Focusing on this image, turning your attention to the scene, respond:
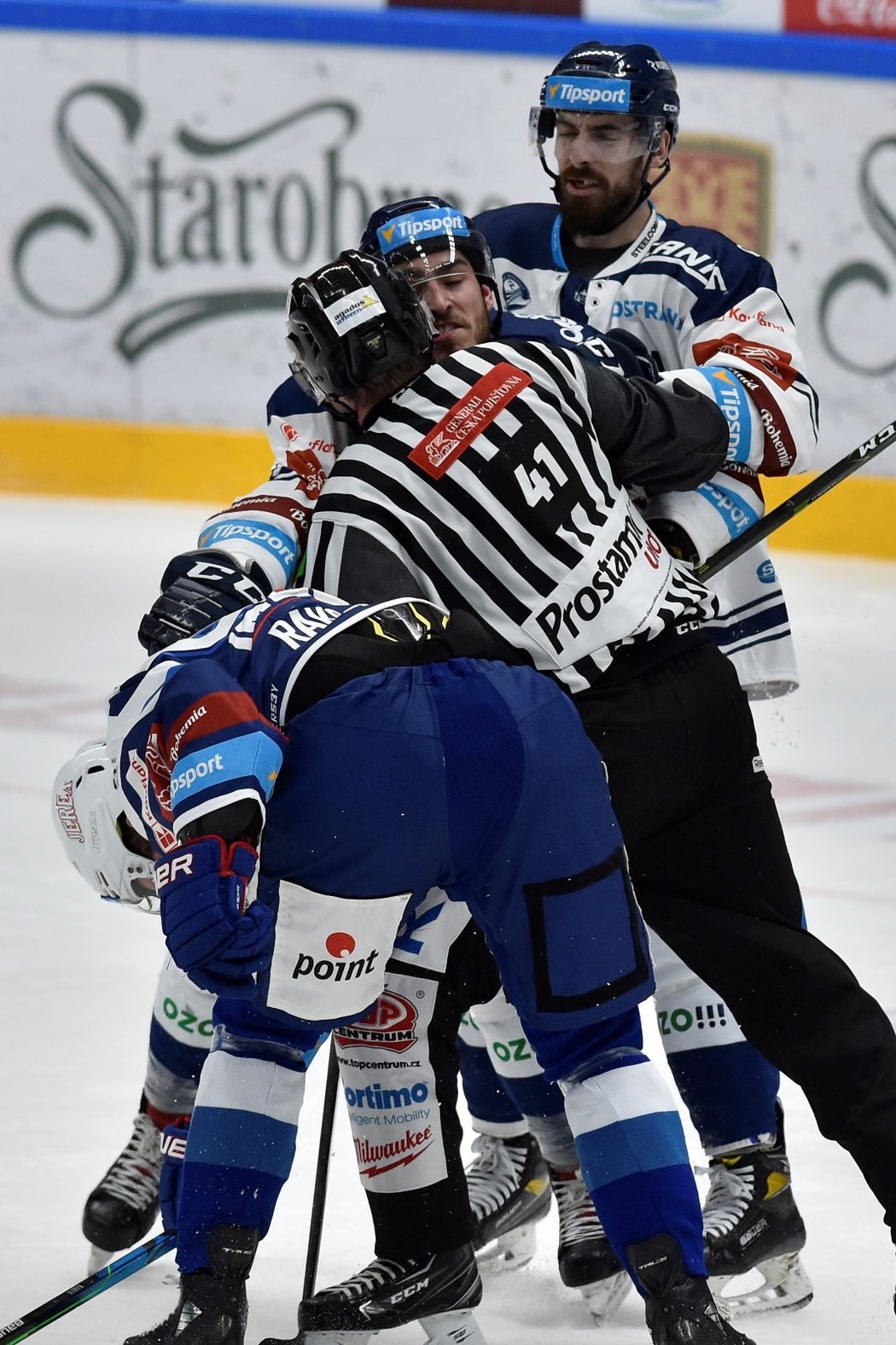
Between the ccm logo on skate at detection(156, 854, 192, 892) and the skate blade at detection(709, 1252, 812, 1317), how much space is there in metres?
1.04

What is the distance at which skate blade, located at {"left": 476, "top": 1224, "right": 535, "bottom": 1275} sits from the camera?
285cm

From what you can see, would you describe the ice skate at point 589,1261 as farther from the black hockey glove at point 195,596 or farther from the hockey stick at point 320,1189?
the black hockey glove at point 195,596

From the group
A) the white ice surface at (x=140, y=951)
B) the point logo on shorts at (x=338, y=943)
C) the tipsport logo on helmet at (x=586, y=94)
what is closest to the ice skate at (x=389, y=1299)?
the white ice surface at (x=140, y=951)

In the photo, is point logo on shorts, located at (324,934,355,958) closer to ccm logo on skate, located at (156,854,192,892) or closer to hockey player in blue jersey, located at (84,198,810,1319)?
ccm logo on skate, located at (156,854,192,892)

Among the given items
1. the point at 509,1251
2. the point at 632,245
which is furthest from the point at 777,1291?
the point at 632,245

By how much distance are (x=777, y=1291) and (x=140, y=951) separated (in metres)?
1.56

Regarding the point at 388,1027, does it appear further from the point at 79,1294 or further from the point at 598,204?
the point at 598,204

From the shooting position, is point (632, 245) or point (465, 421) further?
point (632, 245)

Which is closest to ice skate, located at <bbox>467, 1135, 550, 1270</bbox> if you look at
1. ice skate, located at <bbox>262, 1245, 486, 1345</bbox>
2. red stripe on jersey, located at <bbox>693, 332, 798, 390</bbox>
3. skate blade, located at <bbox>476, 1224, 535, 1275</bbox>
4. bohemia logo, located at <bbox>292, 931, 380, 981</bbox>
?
skate blade, located at <bbox>476, 1224, 535, 1275</bbox>

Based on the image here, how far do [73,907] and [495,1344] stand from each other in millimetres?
1756

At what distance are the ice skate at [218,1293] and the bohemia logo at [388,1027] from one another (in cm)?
26

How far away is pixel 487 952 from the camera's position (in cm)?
248

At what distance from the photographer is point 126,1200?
2793 mm

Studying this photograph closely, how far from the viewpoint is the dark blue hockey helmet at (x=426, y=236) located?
2596 millimetres
